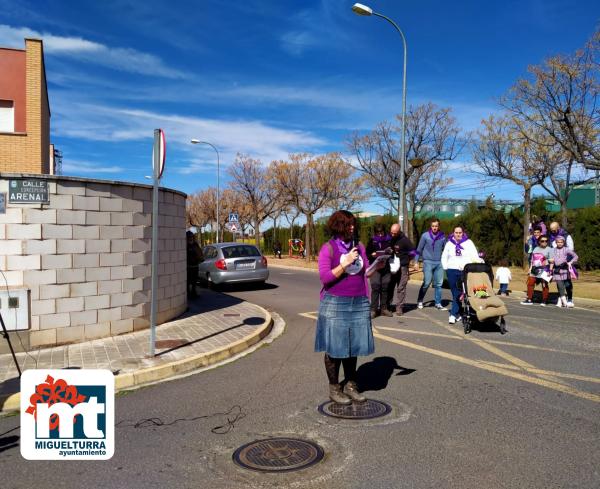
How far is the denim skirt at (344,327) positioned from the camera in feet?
15.1

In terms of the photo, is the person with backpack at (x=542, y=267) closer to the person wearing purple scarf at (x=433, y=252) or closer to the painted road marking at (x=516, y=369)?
the person wearing purple scarf at (x=433, y=252)

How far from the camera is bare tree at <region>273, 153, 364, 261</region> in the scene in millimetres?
32250

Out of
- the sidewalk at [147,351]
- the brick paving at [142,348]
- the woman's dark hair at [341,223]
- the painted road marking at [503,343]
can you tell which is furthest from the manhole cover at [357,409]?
the painted road marking at [503,343]

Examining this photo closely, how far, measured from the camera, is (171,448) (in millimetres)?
3877

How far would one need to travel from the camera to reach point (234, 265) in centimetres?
1537

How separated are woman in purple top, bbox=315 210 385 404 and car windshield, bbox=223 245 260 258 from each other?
11.1 m

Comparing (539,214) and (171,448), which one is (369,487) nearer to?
(171,448)

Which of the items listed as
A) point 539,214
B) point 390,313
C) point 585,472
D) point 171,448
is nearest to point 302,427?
point 171,448

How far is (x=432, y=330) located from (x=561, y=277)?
4.17 metres

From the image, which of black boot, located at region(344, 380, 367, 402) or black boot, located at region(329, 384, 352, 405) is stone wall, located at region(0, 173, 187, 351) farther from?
black boot, located at region(344, 380, 367, 402)

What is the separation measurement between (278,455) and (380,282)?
20.7ft

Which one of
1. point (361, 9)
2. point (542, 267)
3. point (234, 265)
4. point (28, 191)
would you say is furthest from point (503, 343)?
point (361, 9)

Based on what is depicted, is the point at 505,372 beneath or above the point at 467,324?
beneath

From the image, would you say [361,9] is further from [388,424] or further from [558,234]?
[388,424]
